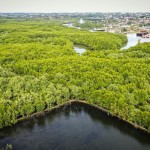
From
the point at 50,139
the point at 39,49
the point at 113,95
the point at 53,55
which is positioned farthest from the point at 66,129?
the point at 39,49

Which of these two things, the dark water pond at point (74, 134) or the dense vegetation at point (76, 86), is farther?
the dense vegetation at point (76, 86)

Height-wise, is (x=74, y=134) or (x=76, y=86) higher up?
(x=76, y=86)

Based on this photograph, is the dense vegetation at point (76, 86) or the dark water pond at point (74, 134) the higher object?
the dense vegetation at point (76, 86)

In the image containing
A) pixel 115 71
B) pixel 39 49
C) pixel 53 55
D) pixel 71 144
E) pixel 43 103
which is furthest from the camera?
pixel 39 49

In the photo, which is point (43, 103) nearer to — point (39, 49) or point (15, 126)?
point (15, 126)

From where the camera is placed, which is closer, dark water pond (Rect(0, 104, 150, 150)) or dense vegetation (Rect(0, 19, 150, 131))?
dark water pond (Rect(0, 104, 150, 150))

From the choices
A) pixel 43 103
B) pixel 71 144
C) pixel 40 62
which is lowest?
pixel 71 144

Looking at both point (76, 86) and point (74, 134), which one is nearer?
point (74, 134)

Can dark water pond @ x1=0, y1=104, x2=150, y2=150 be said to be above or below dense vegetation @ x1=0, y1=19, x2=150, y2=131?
below
